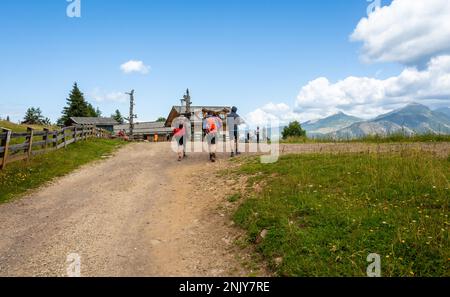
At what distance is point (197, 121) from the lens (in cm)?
5300

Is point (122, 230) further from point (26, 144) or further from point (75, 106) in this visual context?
point (75, 106)

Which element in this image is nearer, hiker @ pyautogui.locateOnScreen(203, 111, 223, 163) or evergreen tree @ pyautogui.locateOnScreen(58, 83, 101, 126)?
hiker @ pyautogui.locateOnScreen(203, 111, 223, 163)

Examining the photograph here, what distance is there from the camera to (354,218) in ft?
17.7

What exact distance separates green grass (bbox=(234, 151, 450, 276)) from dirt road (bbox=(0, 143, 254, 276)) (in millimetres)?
768

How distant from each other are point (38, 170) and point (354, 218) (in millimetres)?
11735

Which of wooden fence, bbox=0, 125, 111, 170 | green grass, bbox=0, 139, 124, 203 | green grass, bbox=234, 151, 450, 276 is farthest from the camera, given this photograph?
wooden fence, bbox=0, 125, 111, 170

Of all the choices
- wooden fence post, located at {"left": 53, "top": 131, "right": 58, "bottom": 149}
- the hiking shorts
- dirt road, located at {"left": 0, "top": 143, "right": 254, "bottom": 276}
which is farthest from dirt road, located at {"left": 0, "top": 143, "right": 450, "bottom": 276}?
wooden fence post, located at {"left": 53, "top": 131, "right": 58, "bottom": 149}

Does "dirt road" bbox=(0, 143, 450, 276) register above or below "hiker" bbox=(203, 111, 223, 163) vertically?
below

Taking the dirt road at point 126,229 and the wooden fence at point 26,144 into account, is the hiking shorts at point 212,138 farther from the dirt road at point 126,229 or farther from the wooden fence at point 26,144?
the wooden fence at point 26,144

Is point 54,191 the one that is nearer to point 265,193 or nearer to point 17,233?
point 17,233

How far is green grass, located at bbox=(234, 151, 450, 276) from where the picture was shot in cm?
430

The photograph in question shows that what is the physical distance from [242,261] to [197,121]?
48.6 m

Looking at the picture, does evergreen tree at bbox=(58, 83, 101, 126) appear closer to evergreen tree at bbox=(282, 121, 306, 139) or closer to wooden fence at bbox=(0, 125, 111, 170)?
evergreen tree at bbox=(282, 121, 306, 139)

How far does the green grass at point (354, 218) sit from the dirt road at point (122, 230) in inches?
30.2
